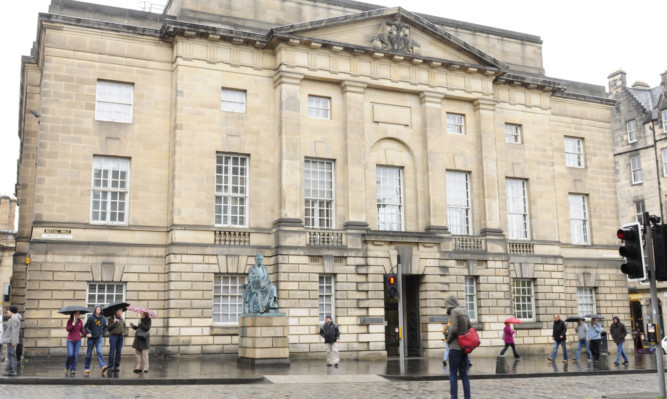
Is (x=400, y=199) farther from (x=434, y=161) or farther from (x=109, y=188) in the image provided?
(x=109, y=188)

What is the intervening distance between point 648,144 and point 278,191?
35.0 meters

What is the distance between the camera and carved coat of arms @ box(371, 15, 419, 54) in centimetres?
3050

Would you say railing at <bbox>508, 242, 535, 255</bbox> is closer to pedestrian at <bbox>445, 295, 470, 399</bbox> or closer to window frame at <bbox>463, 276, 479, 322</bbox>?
window frame at <bbox>463, 276, 479, 322</bbox>

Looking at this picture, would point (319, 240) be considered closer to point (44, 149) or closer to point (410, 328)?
point (410, 328)

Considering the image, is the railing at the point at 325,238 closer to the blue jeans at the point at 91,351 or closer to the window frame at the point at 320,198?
the window frame at the point at 320,198

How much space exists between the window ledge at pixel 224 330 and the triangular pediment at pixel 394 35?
12.3 metres

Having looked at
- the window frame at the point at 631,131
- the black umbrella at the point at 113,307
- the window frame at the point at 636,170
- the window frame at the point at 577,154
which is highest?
the window frame at the point at 631,131

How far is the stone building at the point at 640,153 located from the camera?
5003 centimetres

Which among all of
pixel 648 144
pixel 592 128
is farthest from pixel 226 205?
pixel 648 144

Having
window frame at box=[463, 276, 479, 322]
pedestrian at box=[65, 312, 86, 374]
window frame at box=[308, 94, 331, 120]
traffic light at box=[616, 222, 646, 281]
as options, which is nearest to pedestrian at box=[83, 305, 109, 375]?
pedestrian at box=[65, 312, 86, 374]

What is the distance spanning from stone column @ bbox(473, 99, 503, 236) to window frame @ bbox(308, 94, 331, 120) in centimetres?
755

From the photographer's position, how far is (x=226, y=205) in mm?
27891

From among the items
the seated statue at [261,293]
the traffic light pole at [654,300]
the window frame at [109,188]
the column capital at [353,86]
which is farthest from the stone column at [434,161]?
the traffic light pole at [654,300]

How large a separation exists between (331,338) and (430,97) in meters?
13.3
